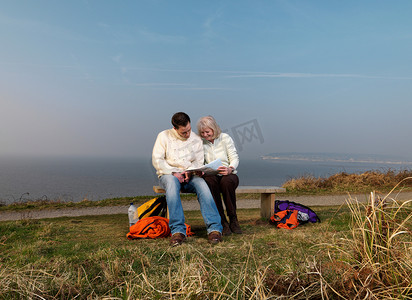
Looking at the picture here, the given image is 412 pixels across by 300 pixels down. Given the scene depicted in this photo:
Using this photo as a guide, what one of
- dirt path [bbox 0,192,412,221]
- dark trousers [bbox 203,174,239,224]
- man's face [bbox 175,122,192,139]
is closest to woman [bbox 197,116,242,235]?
dark trousers [bbox 203,174,239,224]

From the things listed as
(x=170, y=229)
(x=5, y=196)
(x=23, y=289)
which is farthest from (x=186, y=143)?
(x=5, y=196)

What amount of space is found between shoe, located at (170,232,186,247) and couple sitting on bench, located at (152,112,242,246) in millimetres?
115

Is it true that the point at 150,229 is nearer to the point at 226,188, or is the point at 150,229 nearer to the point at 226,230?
the point at 226,230

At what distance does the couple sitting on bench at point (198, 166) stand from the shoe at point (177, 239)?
11cm

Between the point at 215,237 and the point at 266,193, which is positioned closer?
the point at 215,237

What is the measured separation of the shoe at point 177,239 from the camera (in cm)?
422

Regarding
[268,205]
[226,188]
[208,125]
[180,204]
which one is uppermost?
[208,125]

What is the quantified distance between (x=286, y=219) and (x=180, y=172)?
6.46 ft

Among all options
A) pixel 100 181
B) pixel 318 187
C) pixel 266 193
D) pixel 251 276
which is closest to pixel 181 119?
pixel 266 193

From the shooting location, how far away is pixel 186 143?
5219 millimetres

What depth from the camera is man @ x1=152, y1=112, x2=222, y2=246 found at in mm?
4611

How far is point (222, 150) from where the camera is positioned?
219 inches

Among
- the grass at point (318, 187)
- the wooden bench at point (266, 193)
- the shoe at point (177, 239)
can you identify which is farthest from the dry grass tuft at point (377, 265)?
the grass at point (318, 187)

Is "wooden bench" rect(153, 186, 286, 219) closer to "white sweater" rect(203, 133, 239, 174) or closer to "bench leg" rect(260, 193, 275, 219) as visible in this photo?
"bench leg" rect(260, 193, 275, 219)
